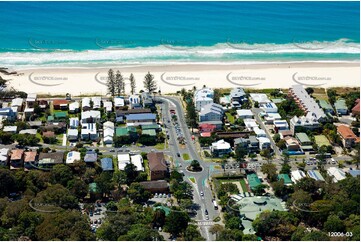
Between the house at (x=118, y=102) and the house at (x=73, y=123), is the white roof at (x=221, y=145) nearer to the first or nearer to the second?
the house at (x=118, y=102)

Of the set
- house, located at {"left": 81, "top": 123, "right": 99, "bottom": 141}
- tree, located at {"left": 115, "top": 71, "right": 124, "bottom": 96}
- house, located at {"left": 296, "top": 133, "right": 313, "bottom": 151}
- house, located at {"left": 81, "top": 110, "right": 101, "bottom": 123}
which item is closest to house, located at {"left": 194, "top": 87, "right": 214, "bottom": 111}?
tree, located at {"left": 115, "top": 71, "right": 124, "bottom": 96}

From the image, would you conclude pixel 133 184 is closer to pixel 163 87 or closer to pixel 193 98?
pixel 193 98

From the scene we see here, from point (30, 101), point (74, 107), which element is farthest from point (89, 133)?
point (30, 101)

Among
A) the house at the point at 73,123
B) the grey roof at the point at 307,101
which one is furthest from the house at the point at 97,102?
the grey roof at the point at 307,101

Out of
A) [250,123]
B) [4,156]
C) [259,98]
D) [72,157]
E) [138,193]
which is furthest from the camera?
[259,98]

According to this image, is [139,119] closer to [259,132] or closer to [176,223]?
Answer: [259,132]
